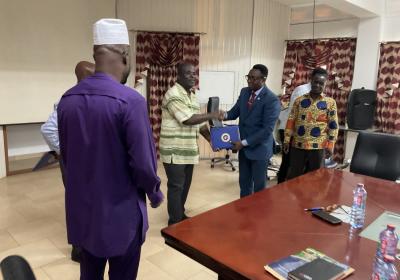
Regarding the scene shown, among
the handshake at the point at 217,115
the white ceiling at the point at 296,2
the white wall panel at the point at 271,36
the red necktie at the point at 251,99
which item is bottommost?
the handshake at the point at 217,115

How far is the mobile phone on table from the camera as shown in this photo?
1.62 meters

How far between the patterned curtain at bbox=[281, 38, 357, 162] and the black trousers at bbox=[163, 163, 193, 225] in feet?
13.3

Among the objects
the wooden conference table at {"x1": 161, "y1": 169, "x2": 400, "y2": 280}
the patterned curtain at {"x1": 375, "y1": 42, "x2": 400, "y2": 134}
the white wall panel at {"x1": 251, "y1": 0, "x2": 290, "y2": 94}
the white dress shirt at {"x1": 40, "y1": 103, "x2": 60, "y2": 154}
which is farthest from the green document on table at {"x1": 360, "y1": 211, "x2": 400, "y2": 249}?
the white wall panel at {"x1": 251, "y1": 0, "x2": 290, "y2": 94}

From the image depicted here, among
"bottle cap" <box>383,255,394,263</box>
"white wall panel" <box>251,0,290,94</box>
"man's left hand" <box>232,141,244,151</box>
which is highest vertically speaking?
"white wall panel" <box>251,0,290,94</box>

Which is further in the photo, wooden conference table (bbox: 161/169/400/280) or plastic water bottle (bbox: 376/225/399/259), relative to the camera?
wooden conference table (bbox: 161/169/400/280)

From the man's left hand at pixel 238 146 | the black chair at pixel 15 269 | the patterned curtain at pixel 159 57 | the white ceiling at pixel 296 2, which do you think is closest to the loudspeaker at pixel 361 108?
the white ceiling at pixel 296 2

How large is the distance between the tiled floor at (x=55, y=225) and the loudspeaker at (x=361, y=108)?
2222 mm

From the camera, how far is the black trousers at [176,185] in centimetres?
286

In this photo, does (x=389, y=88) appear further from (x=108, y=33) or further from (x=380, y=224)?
(x=108, y=33)

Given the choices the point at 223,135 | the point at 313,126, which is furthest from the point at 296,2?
the point at 223,135

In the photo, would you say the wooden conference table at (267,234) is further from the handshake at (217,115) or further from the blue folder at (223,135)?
the blue folder at (223,135)

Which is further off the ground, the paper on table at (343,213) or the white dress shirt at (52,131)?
the white dress shirt at (52,131)

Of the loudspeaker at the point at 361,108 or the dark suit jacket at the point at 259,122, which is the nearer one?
the dark suit jacket at the point at 259,122

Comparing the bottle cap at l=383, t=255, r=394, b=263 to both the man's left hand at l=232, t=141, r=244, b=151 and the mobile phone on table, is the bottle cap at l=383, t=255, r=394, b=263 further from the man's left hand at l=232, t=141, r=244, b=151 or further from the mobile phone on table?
the man's left hand at l=232, t=141, r=244, b=151
